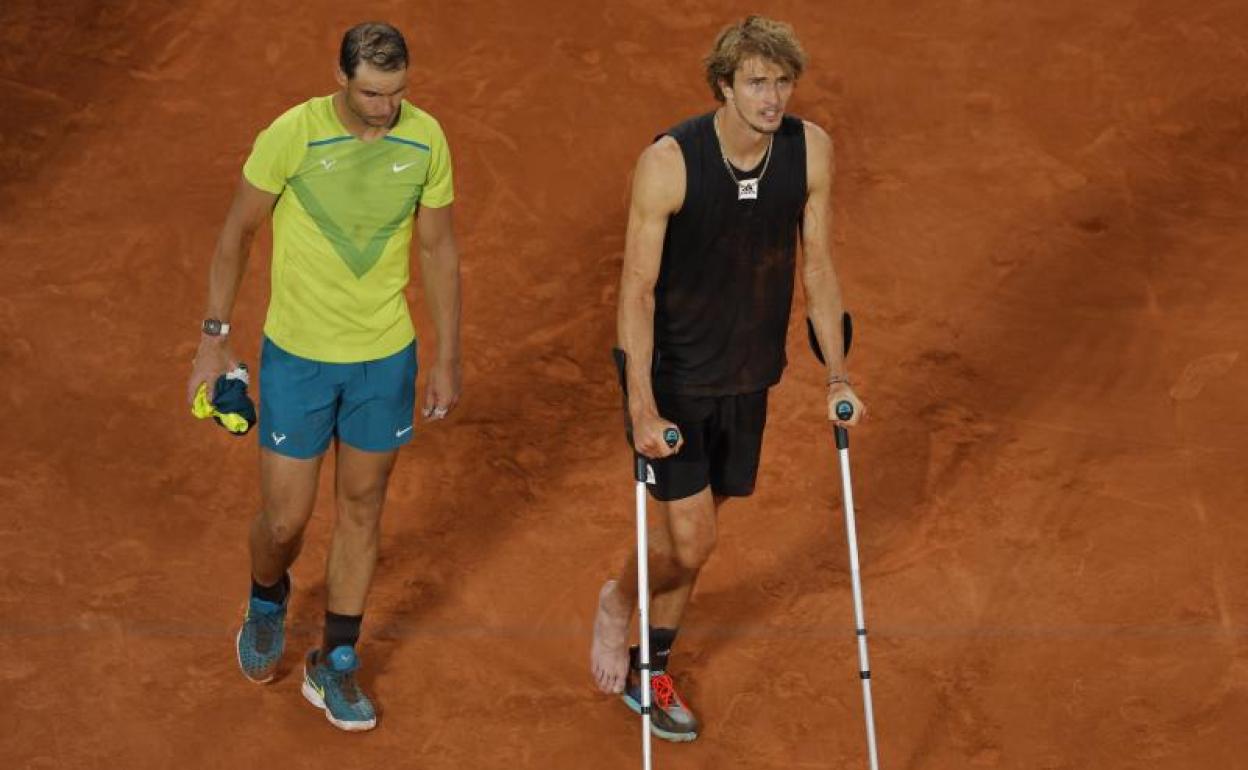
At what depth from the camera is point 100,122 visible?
12.7 m

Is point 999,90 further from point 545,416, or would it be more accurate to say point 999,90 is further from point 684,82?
point 545,416

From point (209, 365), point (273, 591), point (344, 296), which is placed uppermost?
point (344, 296)

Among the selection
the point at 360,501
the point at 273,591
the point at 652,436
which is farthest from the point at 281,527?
the point at 652,436

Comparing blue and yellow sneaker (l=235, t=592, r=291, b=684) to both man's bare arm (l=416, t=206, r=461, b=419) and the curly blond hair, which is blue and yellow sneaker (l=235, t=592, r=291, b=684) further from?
the curly blond hair

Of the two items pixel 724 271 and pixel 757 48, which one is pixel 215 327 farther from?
pixel 757 48

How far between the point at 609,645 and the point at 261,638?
1504 mm

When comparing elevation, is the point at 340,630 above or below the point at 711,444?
below

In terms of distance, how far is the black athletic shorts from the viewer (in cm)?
788

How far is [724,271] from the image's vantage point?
7.67 m

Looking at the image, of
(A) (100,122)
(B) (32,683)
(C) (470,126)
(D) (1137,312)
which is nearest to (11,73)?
(A) (100,122)

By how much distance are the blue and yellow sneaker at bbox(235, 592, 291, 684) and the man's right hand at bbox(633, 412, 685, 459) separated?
2078 millimetres

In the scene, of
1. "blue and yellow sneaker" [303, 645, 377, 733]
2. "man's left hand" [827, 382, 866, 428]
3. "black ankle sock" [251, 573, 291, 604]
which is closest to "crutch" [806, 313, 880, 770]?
"man's left hand" [827, 382, 866, 428]

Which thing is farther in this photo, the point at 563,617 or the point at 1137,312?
the point at 1137,312

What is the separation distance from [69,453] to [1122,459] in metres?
5.39
